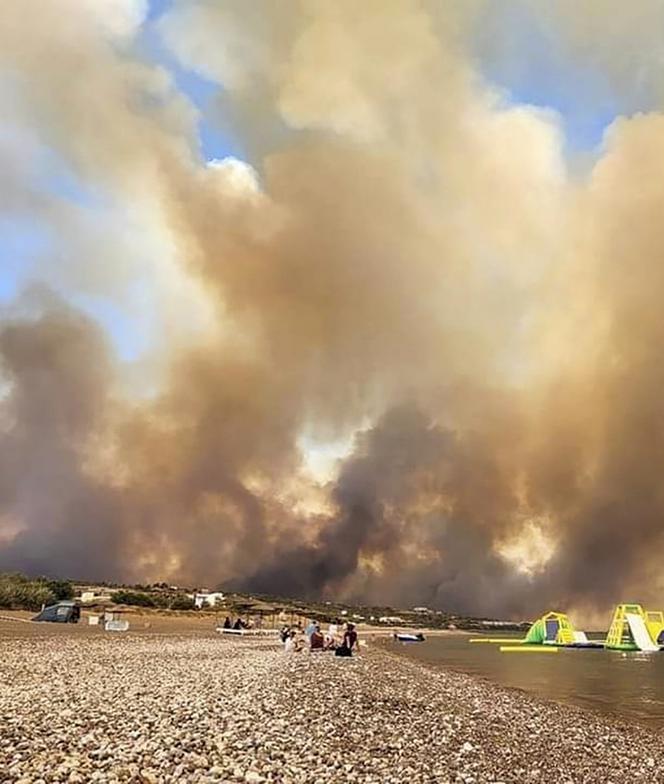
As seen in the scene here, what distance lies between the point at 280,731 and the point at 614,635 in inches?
6581

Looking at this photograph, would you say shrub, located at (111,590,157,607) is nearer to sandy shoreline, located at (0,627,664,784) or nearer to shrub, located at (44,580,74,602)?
shrub, located at (44,580,74,602)

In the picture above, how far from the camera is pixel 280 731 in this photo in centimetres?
2036

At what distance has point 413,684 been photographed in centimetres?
4297

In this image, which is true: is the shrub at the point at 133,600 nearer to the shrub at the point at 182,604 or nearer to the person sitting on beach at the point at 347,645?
the shrub at the point at 182,604

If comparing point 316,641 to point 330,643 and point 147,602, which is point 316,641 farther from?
point 147,602

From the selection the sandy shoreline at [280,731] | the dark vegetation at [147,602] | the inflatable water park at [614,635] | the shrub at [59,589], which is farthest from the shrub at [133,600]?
the sandy shoreline at [280,731]

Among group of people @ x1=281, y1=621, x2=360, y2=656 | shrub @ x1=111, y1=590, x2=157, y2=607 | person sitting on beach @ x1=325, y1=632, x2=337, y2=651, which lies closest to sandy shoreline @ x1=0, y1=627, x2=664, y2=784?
group of people @ x1=281, y1=621, x2=360, y2=656

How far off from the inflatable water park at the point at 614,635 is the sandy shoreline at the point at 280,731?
122 meters

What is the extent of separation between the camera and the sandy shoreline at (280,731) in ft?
50.2

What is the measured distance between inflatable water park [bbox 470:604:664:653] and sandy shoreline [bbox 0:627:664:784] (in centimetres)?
12168

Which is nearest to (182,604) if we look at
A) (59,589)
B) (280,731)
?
(59,589)

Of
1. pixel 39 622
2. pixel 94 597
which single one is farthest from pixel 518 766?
pixel 94 597

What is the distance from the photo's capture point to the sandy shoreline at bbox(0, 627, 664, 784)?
15.3m

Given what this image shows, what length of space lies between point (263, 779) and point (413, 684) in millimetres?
30696
